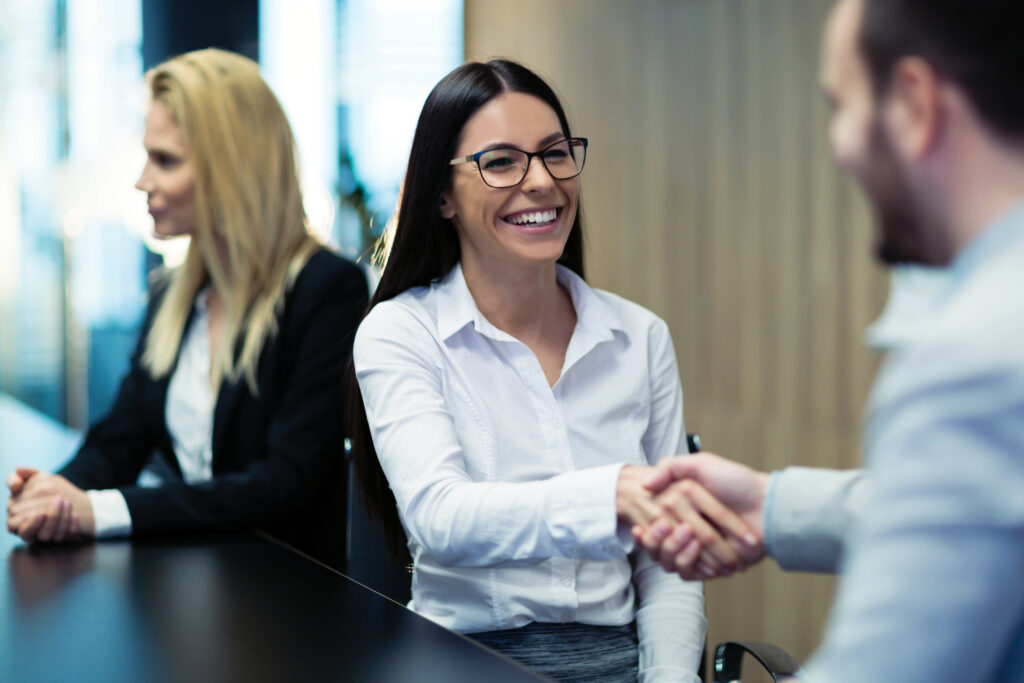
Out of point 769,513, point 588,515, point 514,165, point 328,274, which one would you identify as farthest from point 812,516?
point 328,274

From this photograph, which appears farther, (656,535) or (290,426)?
(290,426)

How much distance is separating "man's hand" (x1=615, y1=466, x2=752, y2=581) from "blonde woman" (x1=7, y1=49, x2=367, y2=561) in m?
0.97

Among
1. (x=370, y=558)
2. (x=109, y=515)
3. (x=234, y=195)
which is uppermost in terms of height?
(x=234, y=195)

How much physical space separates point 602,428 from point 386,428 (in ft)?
1.24

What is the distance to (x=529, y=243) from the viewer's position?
175 centimetres

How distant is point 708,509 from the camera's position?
50.2 inches

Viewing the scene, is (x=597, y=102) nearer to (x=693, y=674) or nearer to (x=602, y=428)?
(x=602, y=428)

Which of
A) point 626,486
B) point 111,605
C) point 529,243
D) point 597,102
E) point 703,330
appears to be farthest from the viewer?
point 597,102

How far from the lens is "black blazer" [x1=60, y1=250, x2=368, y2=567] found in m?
2.12

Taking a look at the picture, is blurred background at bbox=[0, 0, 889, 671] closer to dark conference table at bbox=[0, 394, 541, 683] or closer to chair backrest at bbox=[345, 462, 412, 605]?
chair backrest at bbox=[345, 462, 412, 605]

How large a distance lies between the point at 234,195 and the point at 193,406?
18.8 inches

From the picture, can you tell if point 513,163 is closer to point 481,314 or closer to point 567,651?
point 481,314

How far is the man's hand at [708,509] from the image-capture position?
1.26 m

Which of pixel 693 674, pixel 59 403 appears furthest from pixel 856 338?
pixel 59 403
